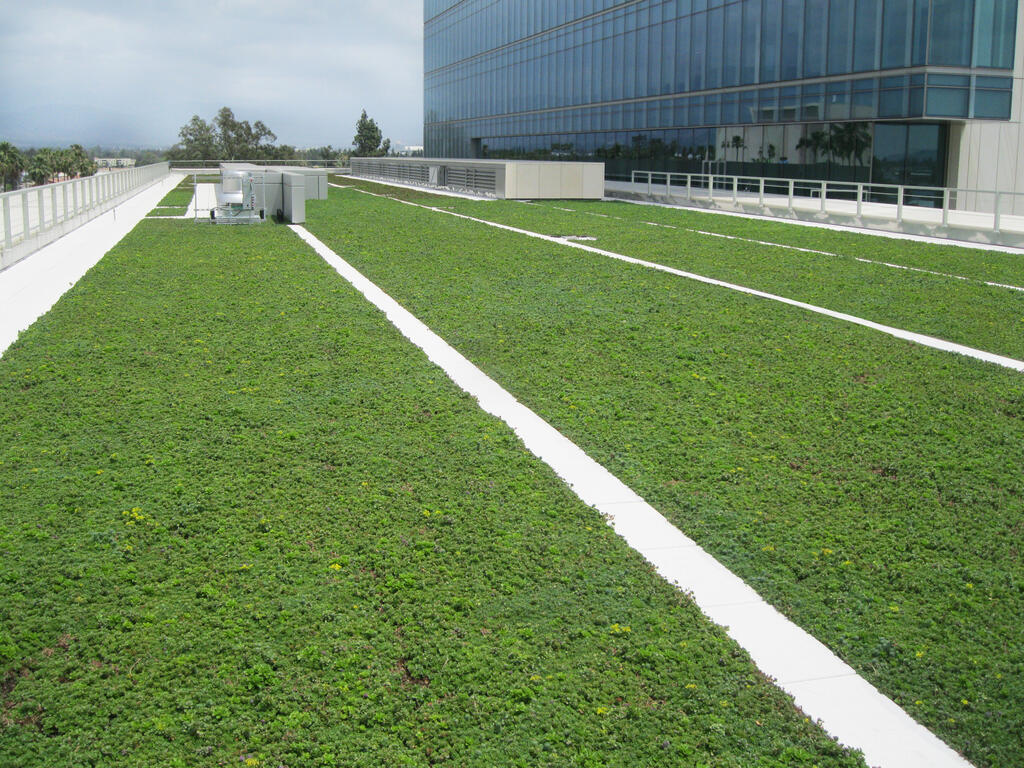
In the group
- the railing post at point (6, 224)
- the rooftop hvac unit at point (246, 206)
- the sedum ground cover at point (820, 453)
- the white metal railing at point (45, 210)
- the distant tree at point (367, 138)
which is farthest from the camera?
the distant tree at point (367, 138)

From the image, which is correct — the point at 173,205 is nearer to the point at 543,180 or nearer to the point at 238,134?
the point at 543,180

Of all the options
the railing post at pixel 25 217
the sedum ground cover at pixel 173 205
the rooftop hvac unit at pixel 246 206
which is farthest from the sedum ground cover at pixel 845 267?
the railing post at pixel 25 217

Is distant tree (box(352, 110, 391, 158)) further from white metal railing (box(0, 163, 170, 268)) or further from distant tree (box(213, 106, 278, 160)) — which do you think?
white metal railing (box(0, 163, 170, 268))

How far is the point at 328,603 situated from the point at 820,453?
12.6 ft

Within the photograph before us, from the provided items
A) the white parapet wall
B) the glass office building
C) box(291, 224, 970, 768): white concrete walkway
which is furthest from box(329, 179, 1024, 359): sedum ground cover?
the white parapet wall

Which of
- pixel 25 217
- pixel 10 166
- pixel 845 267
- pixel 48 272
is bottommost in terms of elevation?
pixel 48 272

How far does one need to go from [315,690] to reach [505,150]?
231 ft

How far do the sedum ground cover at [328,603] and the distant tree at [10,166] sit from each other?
13694 cm

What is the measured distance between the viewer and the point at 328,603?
4734 millimetres

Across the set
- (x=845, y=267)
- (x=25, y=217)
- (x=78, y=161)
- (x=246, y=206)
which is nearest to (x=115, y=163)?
(x=78, y=161)

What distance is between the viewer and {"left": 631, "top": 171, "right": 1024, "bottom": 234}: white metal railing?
2333 cm

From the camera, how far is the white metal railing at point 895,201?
23.3 metres

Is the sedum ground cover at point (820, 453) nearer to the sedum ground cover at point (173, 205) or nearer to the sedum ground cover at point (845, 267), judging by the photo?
the sedum ground cover at point (845, 267)

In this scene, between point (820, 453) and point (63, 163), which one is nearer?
point (820, 453)
